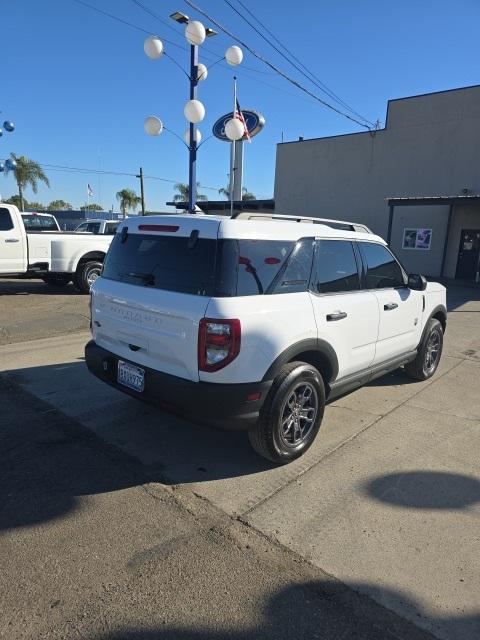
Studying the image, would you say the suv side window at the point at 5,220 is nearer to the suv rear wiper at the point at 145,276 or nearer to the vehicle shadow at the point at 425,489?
the suv rear wiper at the point at 145,276

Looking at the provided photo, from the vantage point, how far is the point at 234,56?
11.5 meters

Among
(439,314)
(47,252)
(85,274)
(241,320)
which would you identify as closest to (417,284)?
(439,314)

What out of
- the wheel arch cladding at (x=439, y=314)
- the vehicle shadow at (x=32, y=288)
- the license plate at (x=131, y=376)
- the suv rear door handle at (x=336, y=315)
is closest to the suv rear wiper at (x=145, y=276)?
the license plate at (x=131, y=376)

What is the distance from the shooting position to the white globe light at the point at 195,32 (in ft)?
34.7

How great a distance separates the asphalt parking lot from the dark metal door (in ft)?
52.8

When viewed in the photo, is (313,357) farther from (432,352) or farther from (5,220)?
(5,220)

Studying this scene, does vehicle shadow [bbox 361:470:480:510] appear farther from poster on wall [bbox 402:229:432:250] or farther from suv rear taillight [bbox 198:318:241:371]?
poster on wall [bbox 402:229:432:250]

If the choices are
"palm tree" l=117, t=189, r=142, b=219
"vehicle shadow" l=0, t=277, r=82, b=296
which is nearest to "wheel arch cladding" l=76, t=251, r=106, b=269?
"vehicle shadow" l=0, t=277, r=82, b=296

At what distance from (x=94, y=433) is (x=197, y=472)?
107 cm

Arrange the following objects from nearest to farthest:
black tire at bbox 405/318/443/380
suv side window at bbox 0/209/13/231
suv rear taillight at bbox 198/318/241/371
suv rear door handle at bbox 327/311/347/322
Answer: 1. suv rear taillight at bbox 198/318/241/371
2. suv rear door handle at bbox 327/311/347/322
3. black tire at bbox 405/318/443/380
4. suv side window at bbox 0/209/13/231

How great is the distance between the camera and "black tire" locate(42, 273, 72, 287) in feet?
37.0

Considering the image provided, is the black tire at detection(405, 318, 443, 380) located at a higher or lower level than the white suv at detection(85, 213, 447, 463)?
lower

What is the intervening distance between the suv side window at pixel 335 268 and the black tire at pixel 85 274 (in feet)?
27.9

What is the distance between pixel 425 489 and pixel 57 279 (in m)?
11.2
